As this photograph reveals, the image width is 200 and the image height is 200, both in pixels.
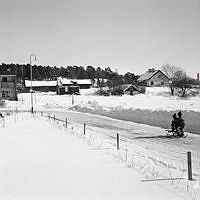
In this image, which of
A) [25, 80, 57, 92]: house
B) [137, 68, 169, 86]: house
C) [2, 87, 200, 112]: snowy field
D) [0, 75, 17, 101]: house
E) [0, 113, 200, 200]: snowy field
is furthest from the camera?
[137, 68, 169, 86]: house

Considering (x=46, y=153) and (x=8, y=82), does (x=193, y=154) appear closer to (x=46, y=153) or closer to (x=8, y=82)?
(x=46, y=153)

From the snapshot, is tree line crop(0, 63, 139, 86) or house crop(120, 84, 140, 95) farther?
tree line crop(0, 63, 139, 86)

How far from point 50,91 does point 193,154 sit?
10001cm

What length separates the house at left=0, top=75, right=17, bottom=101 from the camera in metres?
76.9

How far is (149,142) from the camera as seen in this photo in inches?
787

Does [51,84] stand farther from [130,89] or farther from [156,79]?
[156,79]

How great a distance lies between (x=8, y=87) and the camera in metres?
77.2

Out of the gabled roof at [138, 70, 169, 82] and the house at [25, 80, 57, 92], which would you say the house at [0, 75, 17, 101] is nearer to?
the house at [25, 80, 57, 92]

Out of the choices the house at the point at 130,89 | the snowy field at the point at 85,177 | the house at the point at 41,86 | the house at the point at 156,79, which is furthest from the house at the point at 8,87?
the snowy field at the point at 85,177

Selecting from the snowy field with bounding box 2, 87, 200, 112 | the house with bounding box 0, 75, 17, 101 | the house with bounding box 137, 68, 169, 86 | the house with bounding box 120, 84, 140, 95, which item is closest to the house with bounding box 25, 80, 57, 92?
the house with bounding box 120, 84, 140, 95

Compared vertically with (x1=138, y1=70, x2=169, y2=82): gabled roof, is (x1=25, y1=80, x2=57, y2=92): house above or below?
below

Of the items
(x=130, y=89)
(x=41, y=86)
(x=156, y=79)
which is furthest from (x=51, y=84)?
(x=156, y=79)

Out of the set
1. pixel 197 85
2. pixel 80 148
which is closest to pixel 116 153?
pixel 80 148

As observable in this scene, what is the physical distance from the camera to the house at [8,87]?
252 ft
